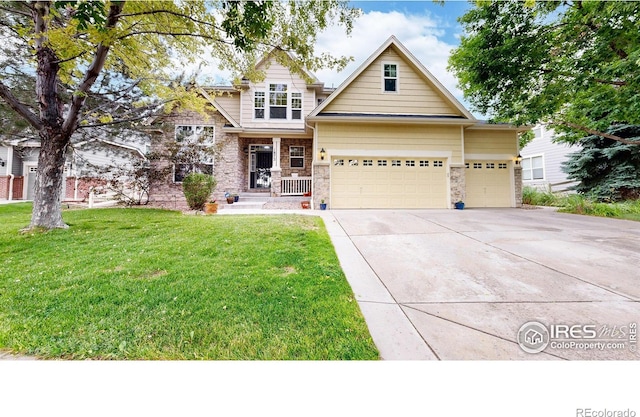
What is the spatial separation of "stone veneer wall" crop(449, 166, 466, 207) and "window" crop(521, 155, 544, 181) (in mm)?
11919

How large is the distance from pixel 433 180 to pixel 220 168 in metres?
9.97

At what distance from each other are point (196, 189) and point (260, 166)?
5230 millimetres

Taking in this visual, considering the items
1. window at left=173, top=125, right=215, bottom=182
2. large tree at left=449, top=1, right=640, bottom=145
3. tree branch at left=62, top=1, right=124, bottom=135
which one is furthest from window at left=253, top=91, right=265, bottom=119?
large tree at left=449, top=1, right=640, bottom=145

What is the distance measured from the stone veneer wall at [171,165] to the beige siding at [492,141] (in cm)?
1103

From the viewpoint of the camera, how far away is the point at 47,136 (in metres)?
5.89

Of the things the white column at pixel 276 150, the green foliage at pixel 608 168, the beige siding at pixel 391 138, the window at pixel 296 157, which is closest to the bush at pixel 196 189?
the white column at pixel 276 150

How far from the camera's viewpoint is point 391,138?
33.9ft

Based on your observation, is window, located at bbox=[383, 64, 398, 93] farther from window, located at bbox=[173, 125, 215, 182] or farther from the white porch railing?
window, located at bbox=[173, 125, 215, 182]

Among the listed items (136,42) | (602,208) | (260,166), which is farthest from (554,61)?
(260,166)

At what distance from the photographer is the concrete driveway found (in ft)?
6.41

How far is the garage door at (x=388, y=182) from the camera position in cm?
1020
